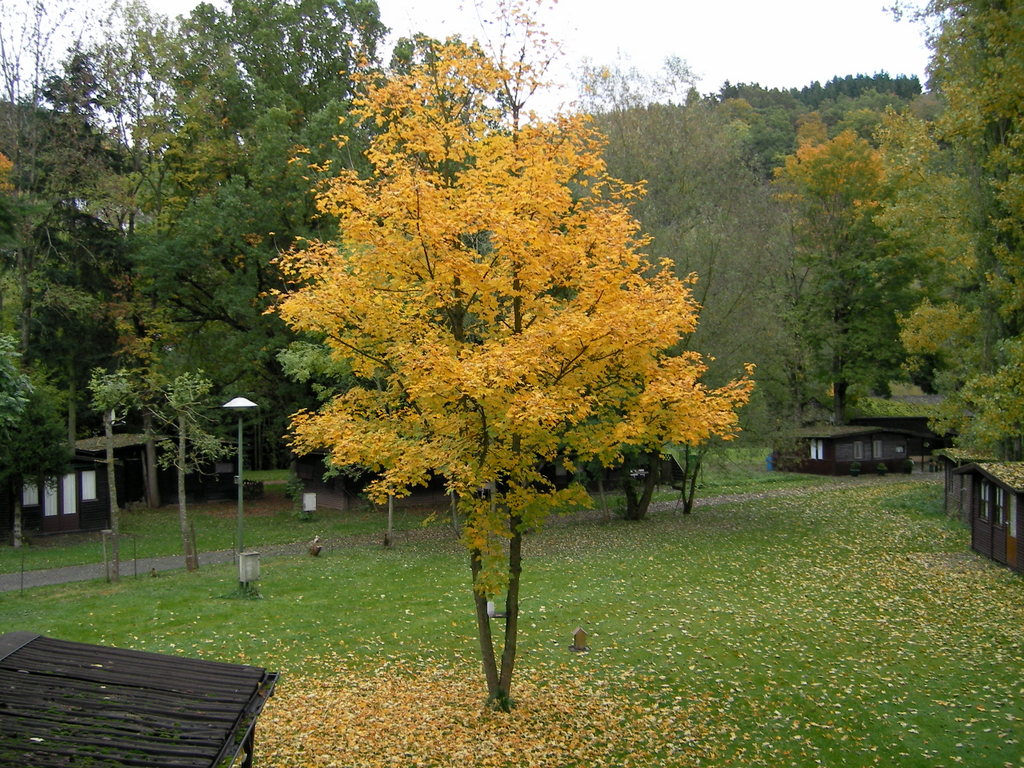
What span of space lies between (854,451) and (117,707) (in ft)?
152

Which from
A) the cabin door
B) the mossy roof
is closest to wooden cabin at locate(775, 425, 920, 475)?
the mossy roof

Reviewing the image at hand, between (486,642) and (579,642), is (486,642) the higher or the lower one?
the higher one

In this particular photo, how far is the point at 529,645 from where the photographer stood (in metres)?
14.3

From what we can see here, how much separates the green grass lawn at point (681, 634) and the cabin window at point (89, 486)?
10.6 metres

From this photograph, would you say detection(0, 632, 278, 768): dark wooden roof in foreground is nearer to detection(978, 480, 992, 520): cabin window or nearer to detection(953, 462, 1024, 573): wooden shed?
detection(953, 462, 1024, 573): wooden shed

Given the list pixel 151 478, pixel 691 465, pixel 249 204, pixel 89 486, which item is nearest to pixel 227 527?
pixel 89 486

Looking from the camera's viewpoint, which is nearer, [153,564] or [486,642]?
[486,642]

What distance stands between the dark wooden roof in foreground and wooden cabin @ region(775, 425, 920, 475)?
4217 cm

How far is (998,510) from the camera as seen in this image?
21.2m

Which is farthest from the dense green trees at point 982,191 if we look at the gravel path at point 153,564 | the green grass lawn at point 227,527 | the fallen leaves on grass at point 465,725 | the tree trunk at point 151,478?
the tree trunk at point 151,478

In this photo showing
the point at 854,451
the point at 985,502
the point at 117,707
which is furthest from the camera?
the point at 854,451

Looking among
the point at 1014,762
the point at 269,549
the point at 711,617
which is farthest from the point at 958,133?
the point at 269,549

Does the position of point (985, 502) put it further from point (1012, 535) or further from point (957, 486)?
point (957, 486)

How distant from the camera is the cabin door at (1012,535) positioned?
19938 mm
